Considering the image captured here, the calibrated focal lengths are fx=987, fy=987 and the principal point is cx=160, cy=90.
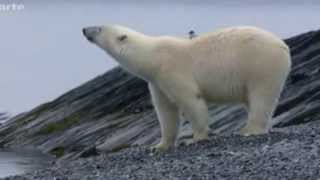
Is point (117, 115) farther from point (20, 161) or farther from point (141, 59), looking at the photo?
point (141, 59)

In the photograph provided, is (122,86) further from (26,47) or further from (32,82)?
(26,47)

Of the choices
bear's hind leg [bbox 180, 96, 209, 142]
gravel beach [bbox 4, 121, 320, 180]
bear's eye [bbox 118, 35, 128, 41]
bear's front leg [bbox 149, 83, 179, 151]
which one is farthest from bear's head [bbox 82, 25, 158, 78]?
gravel beach [bbox 4, 121, 320, 180]

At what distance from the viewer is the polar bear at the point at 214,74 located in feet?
51.9

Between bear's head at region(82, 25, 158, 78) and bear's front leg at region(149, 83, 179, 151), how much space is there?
40cm

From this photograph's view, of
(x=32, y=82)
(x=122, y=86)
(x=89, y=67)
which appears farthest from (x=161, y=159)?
(x=89, y=67)

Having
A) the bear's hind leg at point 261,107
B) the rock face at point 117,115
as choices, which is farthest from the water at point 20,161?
the bear's hind leg at point 261,107

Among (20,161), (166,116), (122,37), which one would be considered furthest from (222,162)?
(20,161)

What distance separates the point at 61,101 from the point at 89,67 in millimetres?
72740

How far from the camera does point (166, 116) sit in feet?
53.7

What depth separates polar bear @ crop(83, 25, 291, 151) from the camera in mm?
15812

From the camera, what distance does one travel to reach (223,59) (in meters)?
16.0

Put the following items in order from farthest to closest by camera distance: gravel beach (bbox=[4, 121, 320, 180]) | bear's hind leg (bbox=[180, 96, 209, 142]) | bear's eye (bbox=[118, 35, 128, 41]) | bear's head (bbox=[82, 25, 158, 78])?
bear's eye (bbox=[118, 35, 128, 41]), bear's head (bbox=[82, 25, 158, 78]), bear's hind leg (bbox=[180, 96, 209, 142]), gravel beach (bbox=[4, 121, 320, 180])

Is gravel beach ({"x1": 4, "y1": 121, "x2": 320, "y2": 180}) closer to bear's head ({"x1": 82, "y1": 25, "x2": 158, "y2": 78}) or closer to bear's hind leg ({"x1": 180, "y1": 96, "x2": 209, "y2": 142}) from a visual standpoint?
bear's hind leg ({"x1": 180, "y1": 96, "x2": 209, "y2": 142})

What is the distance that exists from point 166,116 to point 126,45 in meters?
1.41
